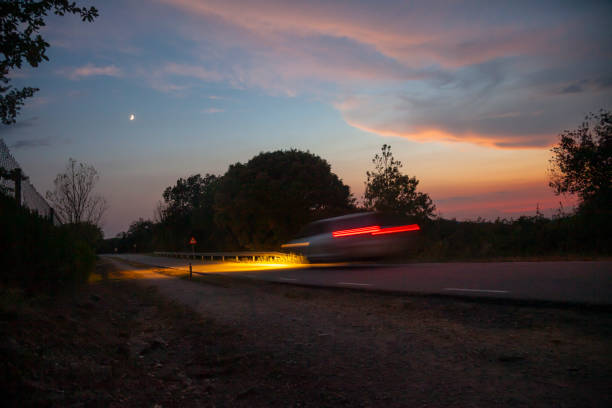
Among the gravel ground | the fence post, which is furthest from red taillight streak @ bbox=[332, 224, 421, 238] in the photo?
the fence post

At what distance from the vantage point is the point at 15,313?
5.12m

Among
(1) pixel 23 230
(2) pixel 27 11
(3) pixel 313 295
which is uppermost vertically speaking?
(2) pixel 27 11

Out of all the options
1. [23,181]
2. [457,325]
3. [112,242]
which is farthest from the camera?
[112,242]

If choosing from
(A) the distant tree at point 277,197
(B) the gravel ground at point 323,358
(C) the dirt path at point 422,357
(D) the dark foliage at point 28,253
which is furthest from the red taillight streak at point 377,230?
(A) the distant tree at point 277,197

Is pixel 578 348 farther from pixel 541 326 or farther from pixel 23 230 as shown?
pixel 23 230

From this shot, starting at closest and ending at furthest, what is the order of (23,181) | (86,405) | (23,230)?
1. (86,405)
2. (23,230)
3. (23,181)

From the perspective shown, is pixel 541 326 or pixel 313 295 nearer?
pixel 541 326

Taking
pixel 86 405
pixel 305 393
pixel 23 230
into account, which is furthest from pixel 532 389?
pixel 23 230

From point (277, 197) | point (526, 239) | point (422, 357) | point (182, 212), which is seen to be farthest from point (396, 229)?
point (182, 212)

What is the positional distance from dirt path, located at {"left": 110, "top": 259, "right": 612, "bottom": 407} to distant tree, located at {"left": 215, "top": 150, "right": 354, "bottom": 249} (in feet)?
110

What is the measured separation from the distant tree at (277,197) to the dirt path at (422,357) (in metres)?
33.6

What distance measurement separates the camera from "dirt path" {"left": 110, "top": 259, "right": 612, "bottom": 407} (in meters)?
3.48

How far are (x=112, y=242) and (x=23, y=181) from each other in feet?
589

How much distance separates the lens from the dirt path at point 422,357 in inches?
137
